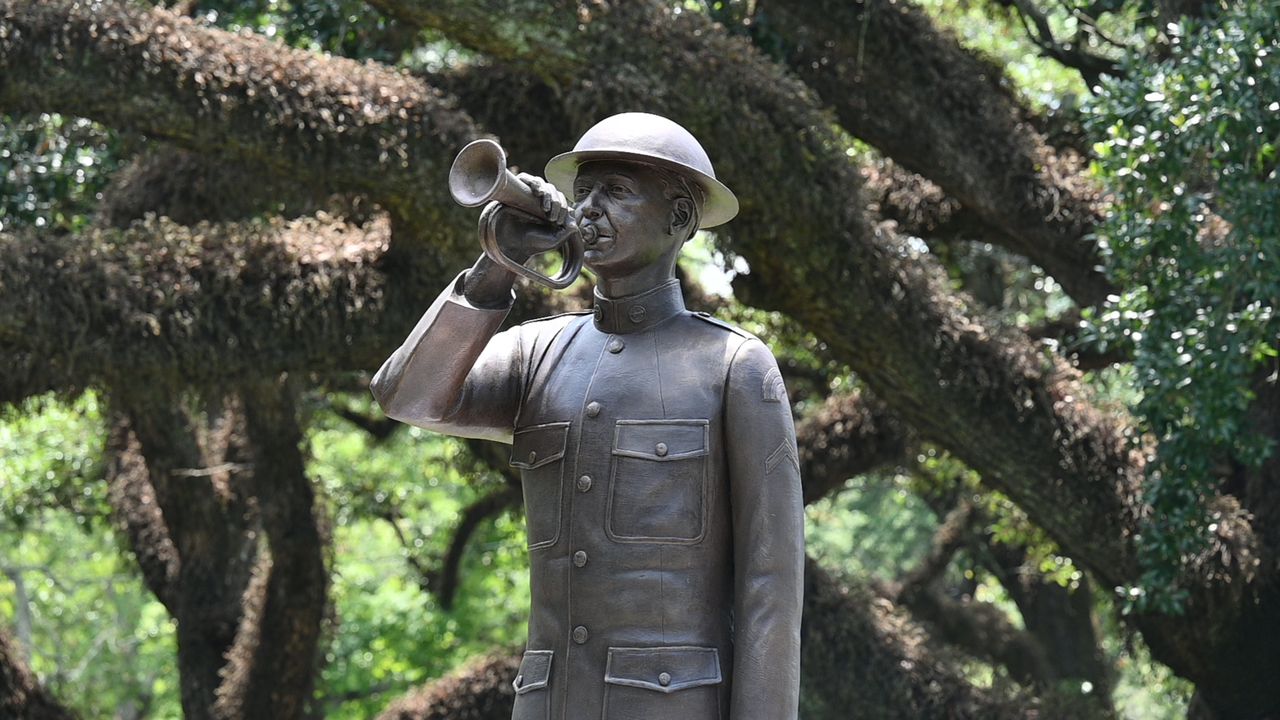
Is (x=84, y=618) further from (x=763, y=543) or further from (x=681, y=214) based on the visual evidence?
(x=763, y=543)

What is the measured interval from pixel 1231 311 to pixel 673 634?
5.37 metres

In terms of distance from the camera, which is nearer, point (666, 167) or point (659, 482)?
point (659, 482)

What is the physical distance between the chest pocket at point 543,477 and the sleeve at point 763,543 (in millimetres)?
407

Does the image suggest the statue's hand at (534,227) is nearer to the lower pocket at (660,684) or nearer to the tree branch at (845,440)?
the lower pocket at (660,684)

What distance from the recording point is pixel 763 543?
13.3 ft

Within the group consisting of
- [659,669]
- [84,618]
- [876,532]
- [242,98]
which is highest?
[242,98]

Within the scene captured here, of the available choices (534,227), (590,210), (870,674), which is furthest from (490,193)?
(870,674)

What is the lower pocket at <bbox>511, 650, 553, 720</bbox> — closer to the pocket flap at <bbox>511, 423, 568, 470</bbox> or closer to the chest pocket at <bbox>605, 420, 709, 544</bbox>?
the chest pocket at <bbox>605, 420, 709, 544</bbox>

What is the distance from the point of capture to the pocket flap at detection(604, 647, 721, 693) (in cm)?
396

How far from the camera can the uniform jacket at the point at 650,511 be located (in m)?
4.00

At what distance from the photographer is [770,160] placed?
341 inches

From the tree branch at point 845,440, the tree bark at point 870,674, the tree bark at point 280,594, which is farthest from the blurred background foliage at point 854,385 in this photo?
the tree bark at point 280,594

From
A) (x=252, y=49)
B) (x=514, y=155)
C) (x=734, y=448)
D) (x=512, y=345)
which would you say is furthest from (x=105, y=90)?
(x=734, y=448)

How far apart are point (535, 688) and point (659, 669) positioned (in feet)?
1.01
